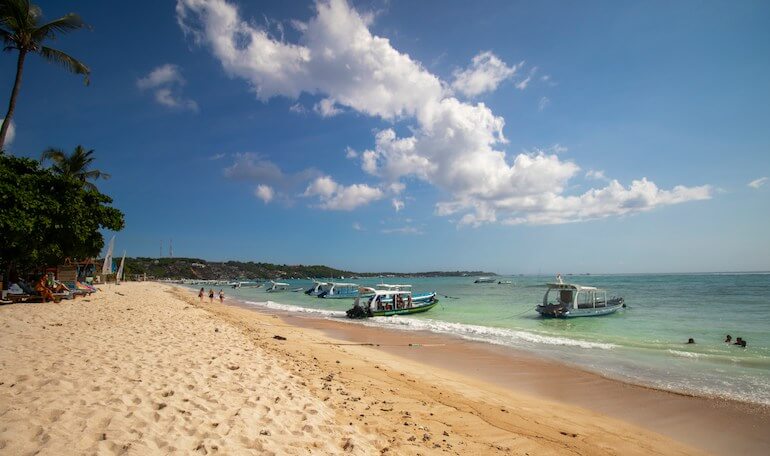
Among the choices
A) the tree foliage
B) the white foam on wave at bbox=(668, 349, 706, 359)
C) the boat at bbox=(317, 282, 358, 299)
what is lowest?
the boat at bbox=(317, 282, 358, 299)

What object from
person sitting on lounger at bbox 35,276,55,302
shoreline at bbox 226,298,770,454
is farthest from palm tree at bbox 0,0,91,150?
shoreline at bbox 226,298,770,454

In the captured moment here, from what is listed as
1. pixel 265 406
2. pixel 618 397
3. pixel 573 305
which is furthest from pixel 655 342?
pixel 265 406

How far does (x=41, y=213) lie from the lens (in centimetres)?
1698

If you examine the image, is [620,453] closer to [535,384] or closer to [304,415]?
[535,384]

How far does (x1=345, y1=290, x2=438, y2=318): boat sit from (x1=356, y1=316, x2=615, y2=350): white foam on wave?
1305 millimetres

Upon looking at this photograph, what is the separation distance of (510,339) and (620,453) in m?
12.5

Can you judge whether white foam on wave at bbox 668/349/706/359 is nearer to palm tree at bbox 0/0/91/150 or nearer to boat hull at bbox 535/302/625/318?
boat hull at bbox 535/302/625/318

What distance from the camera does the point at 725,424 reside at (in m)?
8.13

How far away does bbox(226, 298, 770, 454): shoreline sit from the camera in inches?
299

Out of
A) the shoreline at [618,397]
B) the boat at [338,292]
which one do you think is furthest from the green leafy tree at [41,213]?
the boat at [338,292]

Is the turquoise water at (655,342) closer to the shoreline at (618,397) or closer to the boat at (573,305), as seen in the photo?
the boat at (573,305)

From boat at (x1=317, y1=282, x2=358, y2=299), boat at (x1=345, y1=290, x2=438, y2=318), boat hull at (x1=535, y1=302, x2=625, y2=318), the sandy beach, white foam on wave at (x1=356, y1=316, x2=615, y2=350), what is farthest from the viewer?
boat at (x1=317, y1=282, x2=358, y2=299)

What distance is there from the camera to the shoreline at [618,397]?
7.59 m

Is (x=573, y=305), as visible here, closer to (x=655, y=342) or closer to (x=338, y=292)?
(x=655, y=342)
